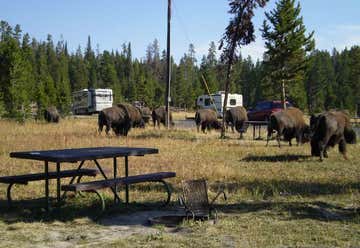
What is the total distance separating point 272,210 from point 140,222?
2299 millimetres

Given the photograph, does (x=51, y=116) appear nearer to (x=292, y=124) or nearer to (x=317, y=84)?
(x=292, y=124)

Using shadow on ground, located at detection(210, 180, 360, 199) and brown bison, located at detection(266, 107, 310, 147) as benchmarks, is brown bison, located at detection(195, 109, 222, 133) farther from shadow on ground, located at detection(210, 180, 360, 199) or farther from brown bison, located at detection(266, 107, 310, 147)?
shadow on ground, located at detection(210, 180, 360, 199)

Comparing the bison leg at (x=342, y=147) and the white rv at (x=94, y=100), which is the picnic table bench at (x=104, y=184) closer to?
the bison leg at (x=342, y=147)

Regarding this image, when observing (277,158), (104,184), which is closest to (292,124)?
(277,158)

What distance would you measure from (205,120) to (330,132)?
1746 cm

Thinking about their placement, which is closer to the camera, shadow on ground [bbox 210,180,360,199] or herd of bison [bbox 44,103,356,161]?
shadow on ground [bbox 210,180,360,199]

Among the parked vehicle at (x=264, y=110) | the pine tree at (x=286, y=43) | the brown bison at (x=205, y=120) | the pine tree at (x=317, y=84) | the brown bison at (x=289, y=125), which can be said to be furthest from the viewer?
the pine tree at (x=317, y=84)

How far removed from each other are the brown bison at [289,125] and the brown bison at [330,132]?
133 inches

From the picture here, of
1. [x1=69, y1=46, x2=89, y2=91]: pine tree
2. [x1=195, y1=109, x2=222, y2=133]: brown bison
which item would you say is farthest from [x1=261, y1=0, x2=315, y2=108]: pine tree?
[x1=69, y1=46, x2=89, y2=91]: pine tree

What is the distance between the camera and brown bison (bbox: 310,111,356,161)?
16.9 m

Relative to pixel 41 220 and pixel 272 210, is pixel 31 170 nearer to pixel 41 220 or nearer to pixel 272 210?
pixel 41 220

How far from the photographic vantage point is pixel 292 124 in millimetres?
21656

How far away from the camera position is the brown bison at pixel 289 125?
69.8 ft

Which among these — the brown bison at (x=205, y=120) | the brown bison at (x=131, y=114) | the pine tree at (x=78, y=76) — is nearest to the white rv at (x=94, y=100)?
the brown bison at (x=205, y=120)
